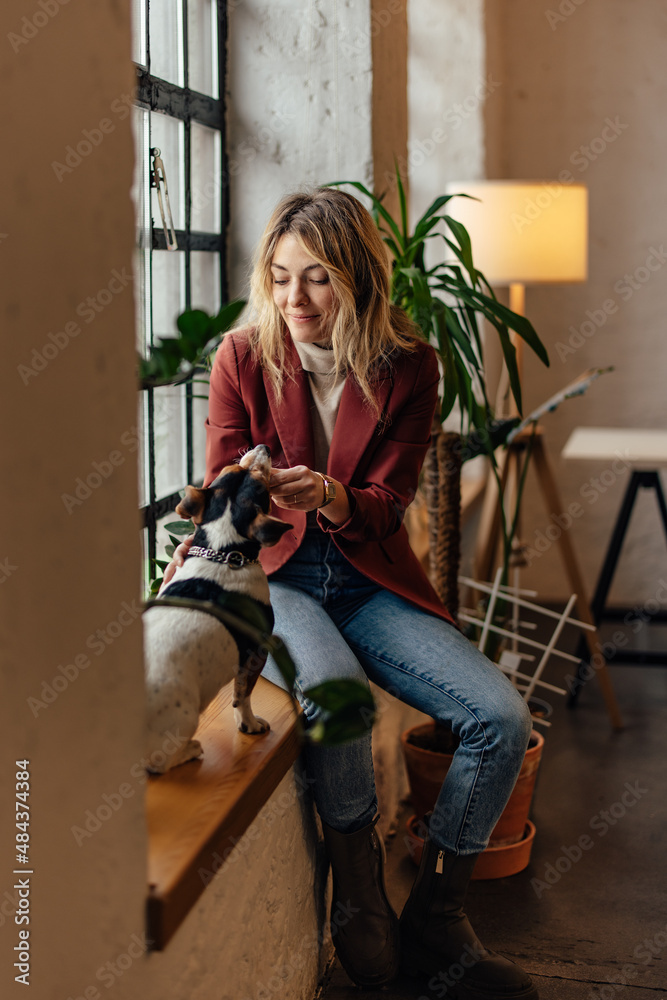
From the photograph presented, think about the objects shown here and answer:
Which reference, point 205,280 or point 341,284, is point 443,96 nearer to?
point 205,280

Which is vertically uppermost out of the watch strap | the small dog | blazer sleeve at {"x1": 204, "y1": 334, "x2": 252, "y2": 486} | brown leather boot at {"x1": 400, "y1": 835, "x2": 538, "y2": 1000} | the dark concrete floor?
blazer sleeve at {"x1": 204, "y1": 334, "x2": 252, "y2": 486}

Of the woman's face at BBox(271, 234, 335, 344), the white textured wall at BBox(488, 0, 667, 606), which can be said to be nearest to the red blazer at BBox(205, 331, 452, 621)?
the woman's face at BBox(271, 234, 335, 344)

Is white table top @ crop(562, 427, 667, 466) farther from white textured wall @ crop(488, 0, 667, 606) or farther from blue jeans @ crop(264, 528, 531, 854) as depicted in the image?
blue jeans @ crop(264, 528, 531, 854)

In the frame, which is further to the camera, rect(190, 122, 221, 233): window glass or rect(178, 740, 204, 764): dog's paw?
rect(190, 122, 221, 233): window glass

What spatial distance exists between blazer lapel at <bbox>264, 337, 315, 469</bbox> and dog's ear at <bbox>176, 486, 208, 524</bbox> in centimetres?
46

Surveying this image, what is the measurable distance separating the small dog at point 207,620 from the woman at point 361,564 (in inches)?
9.2

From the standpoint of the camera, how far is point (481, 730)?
163 cm

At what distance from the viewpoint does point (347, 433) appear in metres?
1.75

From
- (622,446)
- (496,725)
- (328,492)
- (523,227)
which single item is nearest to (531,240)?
(523,227)

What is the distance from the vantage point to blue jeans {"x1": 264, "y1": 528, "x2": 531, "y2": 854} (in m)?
1.61

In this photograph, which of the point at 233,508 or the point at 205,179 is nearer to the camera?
the point at 233,508

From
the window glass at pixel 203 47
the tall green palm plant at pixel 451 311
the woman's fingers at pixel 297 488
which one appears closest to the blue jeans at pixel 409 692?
the woman's fingers at pixel 297 488

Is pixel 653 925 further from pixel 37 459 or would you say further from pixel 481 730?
pixel 37 459

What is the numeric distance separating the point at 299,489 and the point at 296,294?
40 centimetres
